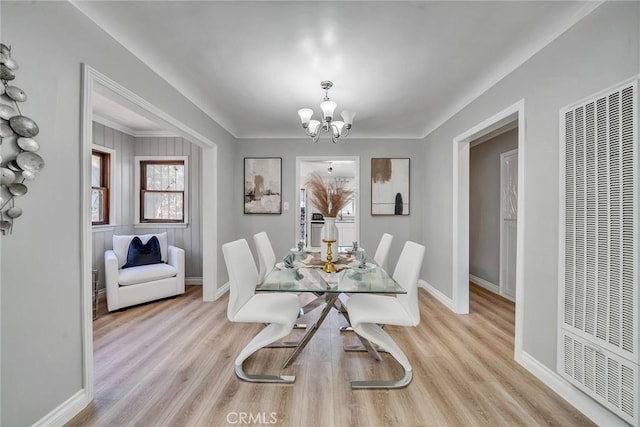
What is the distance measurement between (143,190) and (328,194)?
341 centimetres

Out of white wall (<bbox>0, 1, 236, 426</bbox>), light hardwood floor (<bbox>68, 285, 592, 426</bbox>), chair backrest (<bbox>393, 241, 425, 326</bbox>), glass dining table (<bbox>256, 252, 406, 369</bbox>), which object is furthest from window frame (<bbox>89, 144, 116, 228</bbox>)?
chair backrest (<bbox>393, 241, 425, 326</bbox>)

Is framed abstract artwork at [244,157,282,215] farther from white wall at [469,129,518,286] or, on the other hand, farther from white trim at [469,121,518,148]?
white wall at [469,129,518,286]

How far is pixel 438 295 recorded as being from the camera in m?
3.82

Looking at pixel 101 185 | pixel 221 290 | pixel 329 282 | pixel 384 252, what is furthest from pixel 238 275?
pixel 101 185

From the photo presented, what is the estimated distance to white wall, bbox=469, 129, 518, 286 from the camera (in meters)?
4.05

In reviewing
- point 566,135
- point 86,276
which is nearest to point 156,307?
point 86,276

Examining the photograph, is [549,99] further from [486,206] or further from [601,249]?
[486,206]

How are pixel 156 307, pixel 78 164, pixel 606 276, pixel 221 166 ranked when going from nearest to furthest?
pixel 606 276 < pixel 78 164 < pixel 156 307 < pixel 221 166

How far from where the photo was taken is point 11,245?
129cm

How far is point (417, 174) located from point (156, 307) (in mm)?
Result: 4113

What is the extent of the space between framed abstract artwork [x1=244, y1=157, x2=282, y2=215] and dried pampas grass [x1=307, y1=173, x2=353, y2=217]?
2.05 metres

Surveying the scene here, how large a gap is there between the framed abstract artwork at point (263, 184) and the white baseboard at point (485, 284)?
11.1ft

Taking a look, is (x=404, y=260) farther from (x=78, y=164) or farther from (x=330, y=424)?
(x=78, y=164)

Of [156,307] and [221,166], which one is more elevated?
[221,166]
